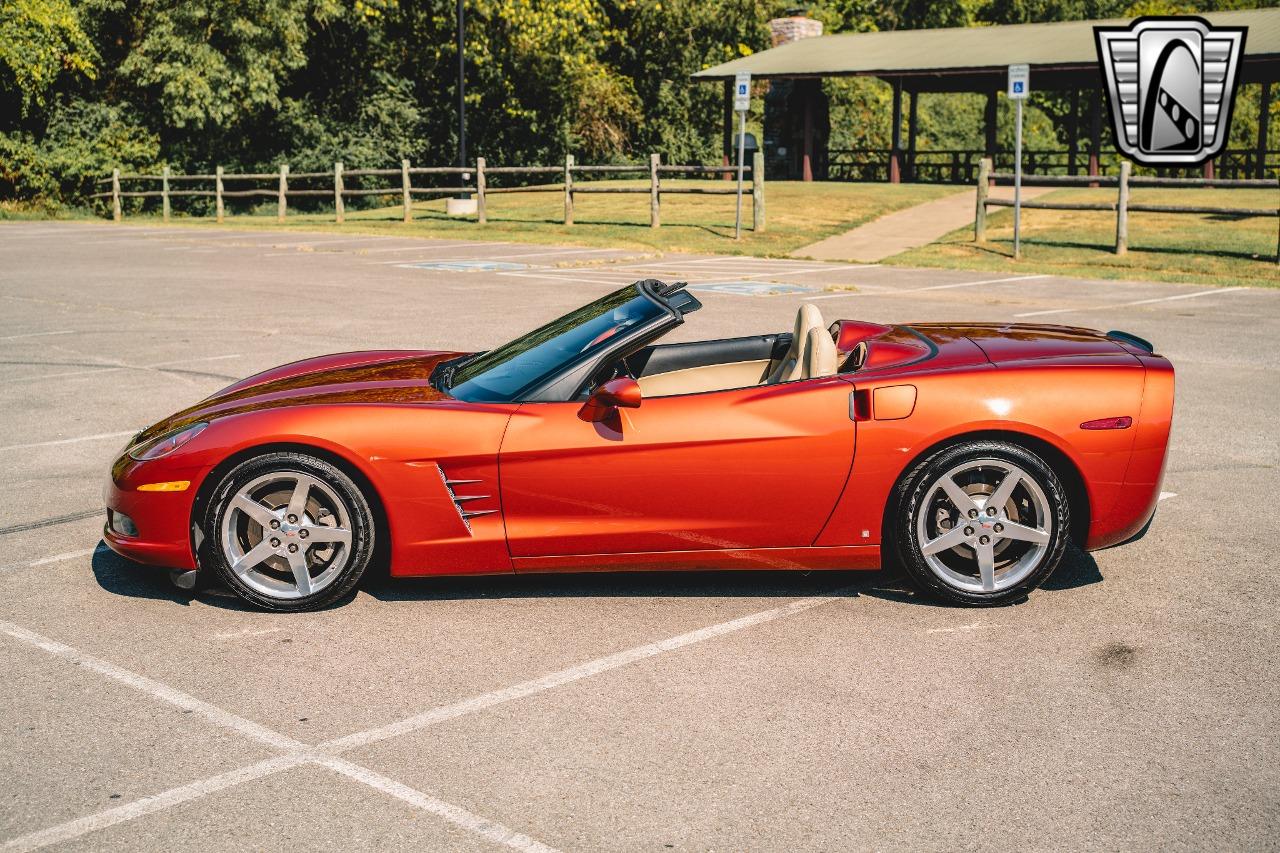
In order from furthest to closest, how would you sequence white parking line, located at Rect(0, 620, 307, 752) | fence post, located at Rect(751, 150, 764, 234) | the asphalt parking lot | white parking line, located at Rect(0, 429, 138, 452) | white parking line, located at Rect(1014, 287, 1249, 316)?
fence post, located at Rect(751, 150, 764, 234) < white parking line, located at Rect(1014, 287, 1249, 316) < white parking line, located at Rect(0, 429, 138, 452) < white parking line, located at Rect(0, 620, 307, 752) < the asphalt parking lot

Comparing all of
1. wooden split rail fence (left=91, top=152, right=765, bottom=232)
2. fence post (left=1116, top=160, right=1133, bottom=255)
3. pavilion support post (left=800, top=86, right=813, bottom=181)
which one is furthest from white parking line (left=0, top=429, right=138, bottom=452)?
pavilion support post (left=800, top=86, right=813, bottom=181)

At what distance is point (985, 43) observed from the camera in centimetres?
3950

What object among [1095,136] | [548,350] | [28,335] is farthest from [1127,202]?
[548,350]

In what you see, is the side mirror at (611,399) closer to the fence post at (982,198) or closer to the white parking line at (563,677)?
the white parking line at (563,677)

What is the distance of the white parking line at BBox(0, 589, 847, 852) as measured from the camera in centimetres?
361

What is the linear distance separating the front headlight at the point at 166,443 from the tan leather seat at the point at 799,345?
2.35m

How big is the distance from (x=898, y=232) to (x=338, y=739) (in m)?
25.2

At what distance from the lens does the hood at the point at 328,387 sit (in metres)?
5.59

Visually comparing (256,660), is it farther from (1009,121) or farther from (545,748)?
(1009,121)

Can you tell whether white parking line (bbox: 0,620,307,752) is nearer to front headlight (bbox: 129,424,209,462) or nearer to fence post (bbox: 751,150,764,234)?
front headlight (bbox: 129,424,209,462)

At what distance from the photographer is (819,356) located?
5.52m

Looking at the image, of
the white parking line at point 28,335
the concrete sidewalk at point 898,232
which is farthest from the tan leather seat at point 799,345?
the concrete sidewalk at point 898,232

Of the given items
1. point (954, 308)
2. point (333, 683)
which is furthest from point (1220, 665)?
point (954, 308)

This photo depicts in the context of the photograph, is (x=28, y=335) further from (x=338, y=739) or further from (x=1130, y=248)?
(x=1130, y=248)
